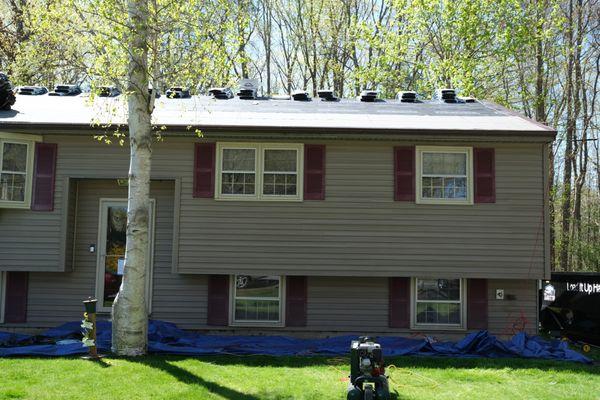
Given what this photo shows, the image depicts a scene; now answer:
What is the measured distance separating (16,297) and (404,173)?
7.35 metres

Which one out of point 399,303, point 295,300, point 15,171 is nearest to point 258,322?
point 295,300

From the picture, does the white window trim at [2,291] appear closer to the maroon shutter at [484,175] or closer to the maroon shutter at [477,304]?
the maroon shutter at [477,304]

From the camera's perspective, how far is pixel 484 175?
399 inches

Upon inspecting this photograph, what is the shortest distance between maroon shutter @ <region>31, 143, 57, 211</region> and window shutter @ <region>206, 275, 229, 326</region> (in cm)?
319

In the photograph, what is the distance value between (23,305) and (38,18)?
5.18m

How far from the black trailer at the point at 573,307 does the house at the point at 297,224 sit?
912 mm

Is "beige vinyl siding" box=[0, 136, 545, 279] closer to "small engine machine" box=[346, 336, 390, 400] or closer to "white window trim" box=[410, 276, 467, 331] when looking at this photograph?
"white window trim" box=[410, 276, 467, 331]

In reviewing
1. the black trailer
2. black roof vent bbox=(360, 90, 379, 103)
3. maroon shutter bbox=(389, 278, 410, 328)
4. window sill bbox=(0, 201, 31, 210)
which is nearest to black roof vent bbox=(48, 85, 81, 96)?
window sill bbox=(0, 201, 31, 210)

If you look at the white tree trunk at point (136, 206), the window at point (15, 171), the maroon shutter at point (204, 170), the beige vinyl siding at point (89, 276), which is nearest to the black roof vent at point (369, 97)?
the maroon shutter at point (204, 170)

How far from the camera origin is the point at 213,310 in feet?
33.4

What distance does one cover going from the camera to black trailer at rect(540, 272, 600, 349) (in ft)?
33.0

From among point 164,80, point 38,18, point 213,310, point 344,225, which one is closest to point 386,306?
point 344,225

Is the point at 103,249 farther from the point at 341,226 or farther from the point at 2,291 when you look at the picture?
the point at 341,226

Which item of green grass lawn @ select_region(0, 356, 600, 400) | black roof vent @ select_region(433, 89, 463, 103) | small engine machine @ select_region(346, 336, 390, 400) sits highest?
black roof vent @ select_region(433, 89, 463, 103)
